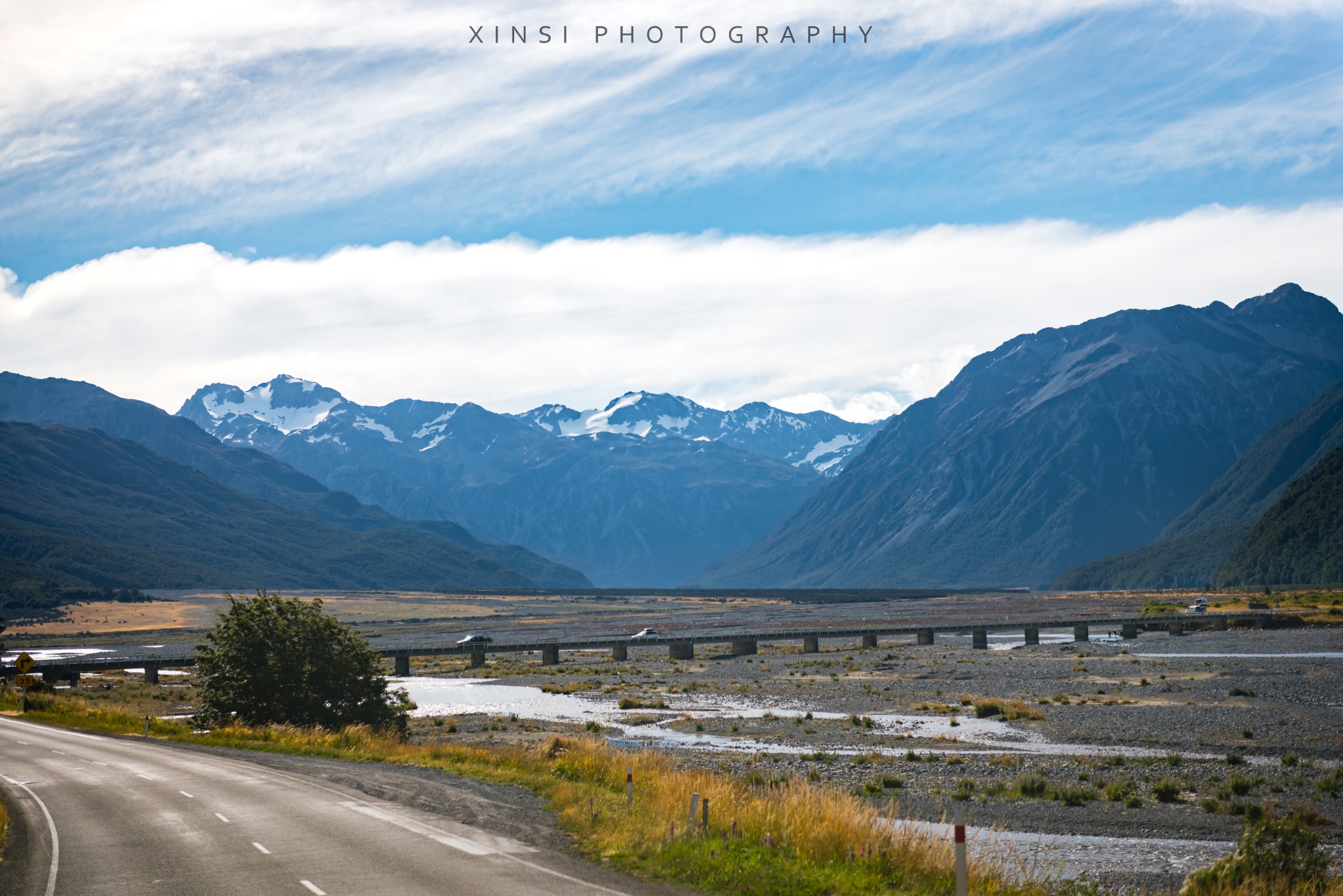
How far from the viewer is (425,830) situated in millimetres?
20766

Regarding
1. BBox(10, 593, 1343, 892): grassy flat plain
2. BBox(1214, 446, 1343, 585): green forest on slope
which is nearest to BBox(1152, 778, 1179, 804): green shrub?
BBox(10, 593, 1343, 892): grassy flat plain

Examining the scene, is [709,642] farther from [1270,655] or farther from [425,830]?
[425,830]

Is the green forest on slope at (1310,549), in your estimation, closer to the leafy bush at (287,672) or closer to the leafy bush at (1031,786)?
the leafy bush at (1031,786)

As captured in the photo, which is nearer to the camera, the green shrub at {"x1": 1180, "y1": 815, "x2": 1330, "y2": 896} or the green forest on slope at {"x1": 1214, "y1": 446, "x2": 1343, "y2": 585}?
the green shrub at {"x1": 1180, "y1": 815, "x2": 1330, "y2": 896}

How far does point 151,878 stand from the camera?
16938 millimetres

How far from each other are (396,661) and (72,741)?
50.2m

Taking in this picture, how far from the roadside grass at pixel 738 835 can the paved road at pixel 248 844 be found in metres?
1.12

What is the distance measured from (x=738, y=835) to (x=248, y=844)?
8.54 m

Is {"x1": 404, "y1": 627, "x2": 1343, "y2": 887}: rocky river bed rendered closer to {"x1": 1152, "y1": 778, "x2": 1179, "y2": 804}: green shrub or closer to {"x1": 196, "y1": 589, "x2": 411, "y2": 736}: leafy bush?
{"x1": 1152, "y1": 778, "x2": 1179, "y2": 804}: green shrub

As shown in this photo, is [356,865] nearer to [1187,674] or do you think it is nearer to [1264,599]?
→ [1187,674]

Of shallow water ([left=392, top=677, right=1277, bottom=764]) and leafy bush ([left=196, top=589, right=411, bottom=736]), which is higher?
leafy bush ([left=196, top=589, right=411, bottom=736])

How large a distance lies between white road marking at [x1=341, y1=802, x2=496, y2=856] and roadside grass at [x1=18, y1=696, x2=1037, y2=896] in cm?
187

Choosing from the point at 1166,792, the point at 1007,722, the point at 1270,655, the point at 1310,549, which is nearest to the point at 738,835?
the point at 1166,792

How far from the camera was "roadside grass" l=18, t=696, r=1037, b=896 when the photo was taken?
16109 mm
